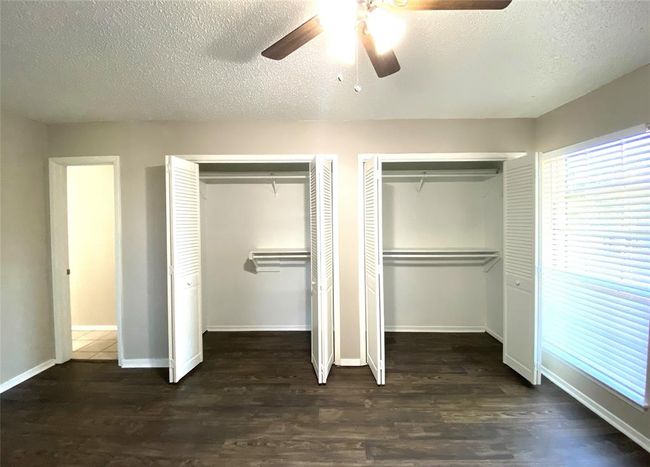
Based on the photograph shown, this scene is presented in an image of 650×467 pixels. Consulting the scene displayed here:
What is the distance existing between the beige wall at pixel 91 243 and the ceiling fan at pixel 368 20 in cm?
376

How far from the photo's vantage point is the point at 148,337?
119 inches

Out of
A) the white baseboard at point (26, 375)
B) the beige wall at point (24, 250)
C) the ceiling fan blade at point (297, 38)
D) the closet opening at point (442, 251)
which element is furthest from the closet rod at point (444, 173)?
the white baseboard at point (26, 375)

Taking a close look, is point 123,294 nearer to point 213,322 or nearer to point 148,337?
point 148,337

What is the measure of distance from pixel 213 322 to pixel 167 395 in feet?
5.14

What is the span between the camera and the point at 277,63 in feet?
6.25

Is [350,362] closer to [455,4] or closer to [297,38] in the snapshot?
[297,38]

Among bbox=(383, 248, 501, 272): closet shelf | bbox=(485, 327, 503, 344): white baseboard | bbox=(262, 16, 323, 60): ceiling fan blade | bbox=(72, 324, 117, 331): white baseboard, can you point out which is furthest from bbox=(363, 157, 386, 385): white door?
bbox=(72, 324, 117, 331): white baseboard

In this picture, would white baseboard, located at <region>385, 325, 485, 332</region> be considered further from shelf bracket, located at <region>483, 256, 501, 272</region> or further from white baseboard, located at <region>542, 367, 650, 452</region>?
white baseboard, located at <region>542, 367, 650, 452</region>

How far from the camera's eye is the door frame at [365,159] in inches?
115

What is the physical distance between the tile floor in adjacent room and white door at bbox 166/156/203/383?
42.6 inches

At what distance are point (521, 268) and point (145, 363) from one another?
3703mm

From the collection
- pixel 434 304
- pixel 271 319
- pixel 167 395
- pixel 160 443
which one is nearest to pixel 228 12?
pixel 160 443

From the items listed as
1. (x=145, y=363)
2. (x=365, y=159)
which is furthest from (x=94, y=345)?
(x=365, y=159)

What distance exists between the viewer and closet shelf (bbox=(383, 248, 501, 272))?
368 cm
